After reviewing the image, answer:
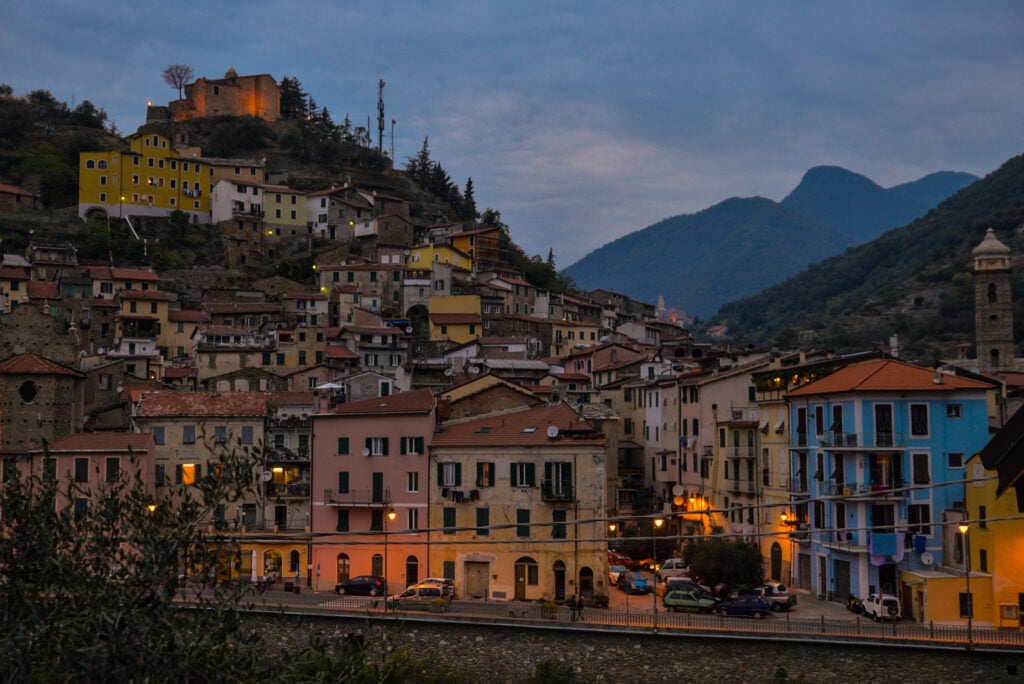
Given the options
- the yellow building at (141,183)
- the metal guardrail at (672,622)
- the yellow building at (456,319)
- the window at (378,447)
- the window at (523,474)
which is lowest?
the metal guardrail at (672,622)

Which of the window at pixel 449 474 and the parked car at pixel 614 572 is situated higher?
the window at pixel 449 474

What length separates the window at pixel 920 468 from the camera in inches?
1676

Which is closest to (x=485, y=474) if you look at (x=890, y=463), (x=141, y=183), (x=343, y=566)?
(x=343, y=566)

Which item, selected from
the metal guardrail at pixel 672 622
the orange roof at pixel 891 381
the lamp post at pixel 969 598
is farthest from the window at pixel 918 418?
the metal guardrail at pixel 672 622

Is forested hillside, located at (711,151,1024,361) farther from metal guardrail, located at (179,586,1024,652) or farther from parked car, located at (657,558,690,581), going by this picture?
metal guardrail, located at (179,586,1024,652)

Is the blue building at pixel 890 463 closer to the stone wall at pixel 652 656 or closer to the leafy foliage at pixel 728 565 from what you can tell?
the leafy foliage at pixel 728 565

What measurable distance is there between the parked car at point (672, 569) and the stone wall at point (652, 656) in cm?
1022

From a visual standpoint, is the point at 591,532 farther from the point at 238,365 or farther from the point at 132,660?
the point at 238,365

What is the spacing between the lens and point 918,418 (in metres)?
43.2

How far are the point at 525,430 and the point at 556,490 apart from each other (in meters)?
3.00

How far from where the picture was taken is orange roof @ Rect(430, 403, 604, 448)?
4653 centimetres

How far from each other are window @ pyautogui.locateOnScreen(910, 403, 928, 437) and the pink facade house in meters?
19.4

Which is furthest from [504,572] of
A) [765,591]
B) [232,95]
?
[232,95]

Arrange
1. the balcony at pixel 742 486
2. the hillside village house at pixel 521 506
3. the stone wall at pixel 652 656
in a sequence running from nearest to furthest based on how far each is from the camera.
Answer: the stone wall at pixel 652 656 < the hillside village house at pixel 521 506 < the balcony at pixel 742 486
